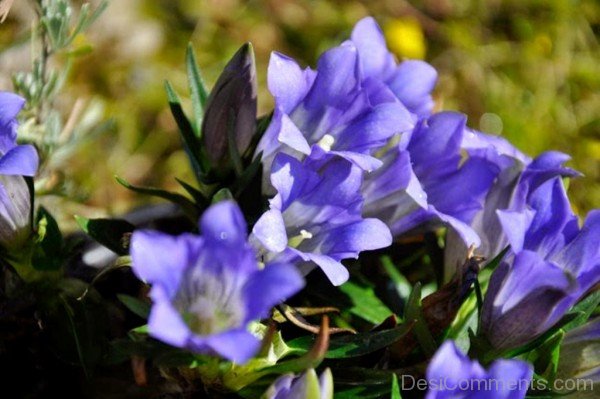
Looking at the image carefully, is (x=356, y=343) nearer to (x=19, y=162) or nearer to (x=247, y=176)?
(x=247, y=176)

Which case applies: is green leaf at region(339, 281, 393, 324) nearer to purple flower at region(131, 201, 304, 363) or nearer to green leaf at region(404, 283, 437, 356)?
green leaf at region(404, 283, 437, 356)

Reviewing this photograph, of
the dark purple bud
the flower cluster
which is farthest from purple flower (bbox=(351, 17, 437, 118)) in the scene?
the dark purple bud

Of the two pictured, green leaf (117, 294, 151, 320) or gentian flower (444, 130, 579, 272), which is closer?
green leaf (117, 294, 151, 320)

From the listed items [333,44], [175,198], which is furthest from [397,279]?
[333,44]

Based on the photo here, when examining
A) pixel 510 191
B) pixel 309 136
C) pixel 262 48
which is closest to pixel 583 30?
pixel 262 48

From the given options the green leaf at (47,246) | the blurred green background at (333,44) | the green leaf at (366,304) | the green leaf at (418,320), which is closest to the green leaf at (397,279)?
the green leaf at (366,304)

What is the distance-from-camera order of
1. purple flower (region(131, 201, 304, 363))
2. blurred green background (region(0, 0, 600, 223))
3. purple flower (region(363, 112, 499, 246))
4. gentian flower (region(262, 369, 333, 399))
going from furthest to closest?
1. blurred green background (region(0, 0, 600, 223))
2. purple flower (region(363, 112, 499, 246))
3. gentian flower (region(262, 369, 333, 399))
4. purple flower (region(131, 201, 304, 363))

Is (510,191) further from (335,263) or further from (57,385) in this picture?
(57,385)
